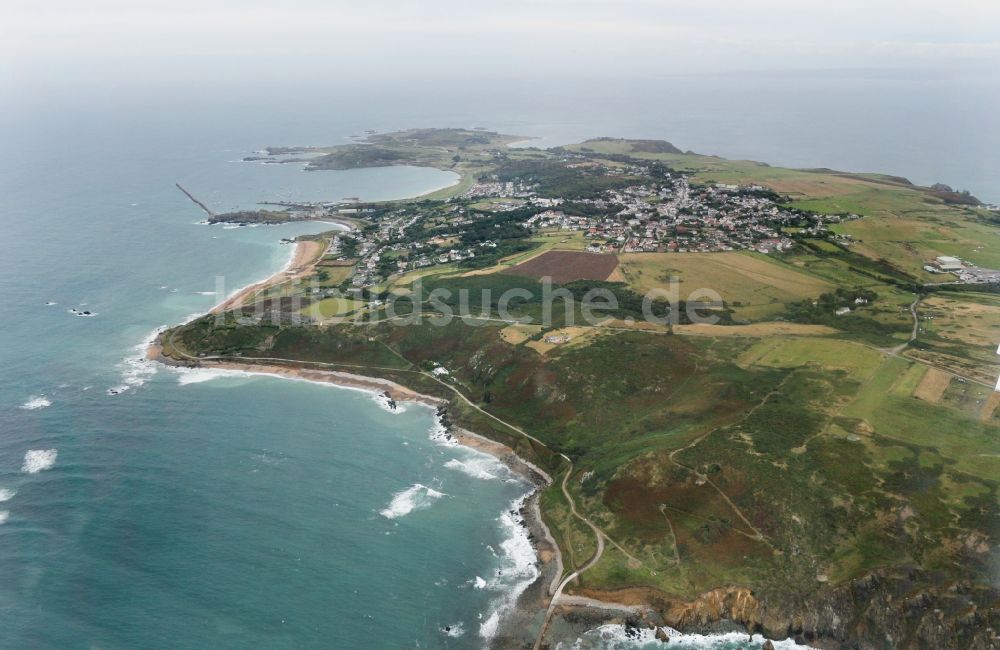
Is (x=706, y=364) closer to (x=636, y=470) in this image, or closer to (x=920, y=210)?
(x=636, y=470)

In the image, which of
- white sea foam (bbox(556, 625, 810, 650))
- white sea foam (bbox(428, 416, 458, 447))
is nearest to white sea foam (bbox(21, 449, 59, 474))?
white sea foam (bbox(428, 416, 458, 447))

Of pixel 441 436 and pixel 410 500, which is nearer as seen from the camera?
pixel 410 500

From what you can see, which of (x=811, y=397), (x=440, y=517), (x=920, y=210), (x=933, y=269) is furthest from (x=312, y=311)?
(x=920, y=210)

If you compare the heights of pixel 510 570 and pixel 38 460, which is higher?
pixel 38 460

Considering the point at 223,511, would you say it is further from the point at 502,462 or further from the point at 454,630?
the point at 502,462

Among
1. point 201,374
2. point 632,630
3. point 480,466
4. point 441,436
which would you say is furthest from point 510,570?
point 201,374

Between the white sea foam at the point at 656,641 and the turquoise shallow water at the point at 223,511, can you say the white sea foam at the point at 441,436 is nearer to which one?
the turquoise shallow water at the point at 223,511

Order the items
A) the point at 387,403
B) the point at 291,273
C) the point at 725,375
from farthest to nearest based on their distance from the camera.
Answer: the point at 291,273 < the point at 387,403 < the point at 725,375
